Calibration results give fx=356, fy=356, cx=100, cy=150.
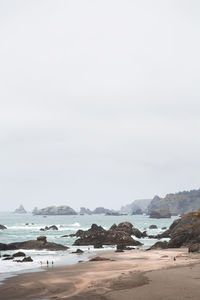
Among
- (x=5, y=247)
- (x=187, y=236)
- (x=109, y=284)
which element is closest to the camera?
(x=109, y=284)

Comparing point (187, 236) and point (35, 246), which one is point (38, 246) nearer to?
point (35, 246)

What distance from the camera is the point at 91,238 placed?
219 feet

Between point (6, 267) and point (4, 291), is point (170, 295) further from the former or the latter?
point (6, 267)

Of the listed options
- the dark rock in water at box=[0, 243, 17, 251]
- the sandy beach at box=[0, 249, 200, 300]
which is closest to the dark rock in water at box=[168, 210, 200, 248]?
the sandy beach at box=[0, 249, 200, 300]

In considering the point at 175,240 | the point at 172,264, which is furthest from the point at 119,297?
the point at 175,240

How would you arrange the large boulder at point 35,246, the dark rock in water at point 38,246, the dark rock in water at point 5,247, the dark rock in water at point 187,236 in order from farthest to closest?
the dark rock in water at point 38,246
the large boulder at point 35,246
the dark rock in water at point 5,247
the dark rock in water at point 187,236

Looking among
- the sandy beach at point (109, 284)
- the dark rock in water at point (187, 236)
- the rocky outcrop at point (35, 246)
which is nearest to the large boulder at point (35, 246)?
the rocky outcrop at point (35, 246)

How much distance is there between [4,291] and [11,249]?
111 ft

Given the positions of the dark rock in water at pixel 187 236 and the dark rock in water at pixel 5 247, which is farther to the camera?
the dark rock in water at pixel 5 247

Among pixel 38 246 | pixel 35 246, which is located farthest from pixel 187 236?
pixel 35 246

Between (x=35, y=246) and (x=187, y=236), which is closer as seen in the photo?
(x=187, y=236)

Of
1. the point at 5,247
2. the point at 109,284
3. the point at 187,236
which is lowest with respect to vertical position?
the point at 109,284

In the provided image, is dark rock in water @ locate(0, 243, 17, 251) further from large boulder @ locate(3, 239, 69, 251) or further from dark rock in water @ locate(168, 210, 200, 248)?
dark rock in water @ locate(168, 210, 200, 248)

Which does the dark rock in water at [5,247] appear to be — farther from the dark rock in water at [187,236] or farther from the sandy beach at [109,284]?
the sandy beach at [109,284]
